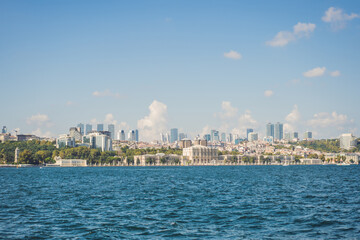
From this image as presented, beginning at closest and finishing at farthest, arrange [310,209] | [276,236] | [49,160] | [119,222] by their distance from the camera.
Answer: [276,236]
[119,222]
[310,209]
[49,160]

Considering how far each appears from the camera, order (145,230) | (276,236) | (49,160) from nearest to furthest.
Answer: (276,236) → (145,230) → (49,160)

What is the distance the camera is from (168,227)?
71.4 ft

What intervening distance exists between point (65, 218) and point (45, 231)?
3853mm

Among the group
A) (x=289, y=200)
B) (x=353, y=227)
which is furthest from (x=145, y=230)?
(x=289, y=200)

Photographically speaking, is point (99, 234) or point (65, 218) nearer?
point (99, 234)

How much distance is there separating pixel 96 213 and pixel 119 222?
12.5ft

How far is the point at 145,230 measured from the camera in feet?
69.0

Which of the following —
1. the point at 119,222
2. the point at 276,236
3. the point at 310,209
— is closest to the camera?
the point at 276,236

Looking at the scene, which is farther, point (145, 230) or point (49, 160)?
point (49, 160)

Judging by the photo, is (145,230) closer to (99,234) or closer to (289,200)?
(99,234)

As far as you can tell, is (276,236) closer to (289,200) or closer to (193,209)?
(193,209)

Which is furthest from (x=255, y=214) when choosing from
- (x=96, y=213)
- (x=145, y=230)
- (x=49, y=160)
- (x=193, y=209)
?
(x=49, y=160)

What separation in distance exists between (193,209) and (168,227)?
6.62 m

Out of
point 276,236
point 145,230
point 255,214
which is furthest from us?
point 255,214
